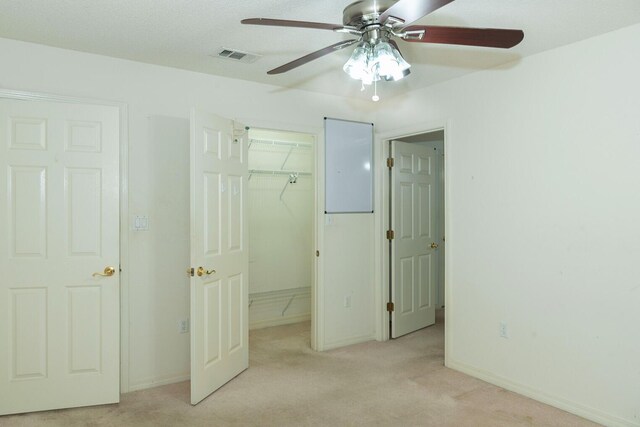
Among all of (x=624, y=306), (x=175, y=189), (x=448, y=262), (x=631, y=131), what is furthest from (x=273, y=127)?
(x=624, y=306)

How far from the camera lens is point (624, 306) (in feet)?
8.27

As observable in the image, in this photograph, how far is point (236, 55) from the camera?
300cm

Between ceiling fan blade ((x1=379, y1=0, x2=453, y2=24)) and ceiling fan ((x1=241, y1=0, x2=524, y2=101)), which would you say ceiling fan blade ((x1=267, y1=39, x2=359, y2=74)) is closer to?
ceiling fan ((x1=241, y1=0, x2=524, y2=101))

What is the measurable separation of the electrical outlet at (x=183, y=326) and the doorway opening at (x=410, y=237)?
2010 mm

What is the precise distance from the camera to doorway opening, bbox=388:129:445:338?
429 centimetres

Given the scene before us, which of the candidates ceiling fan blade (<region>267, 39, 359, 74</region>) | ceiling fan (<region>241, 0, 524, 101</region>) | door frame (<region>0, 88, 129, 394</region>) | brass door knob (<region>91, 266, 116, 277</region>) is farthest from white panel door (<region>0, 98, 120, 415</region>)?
ceiling fan (<region>241, 0, 524, 101</region>)

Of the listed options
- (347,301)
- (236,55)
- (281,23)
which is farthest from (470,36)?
(347,301)

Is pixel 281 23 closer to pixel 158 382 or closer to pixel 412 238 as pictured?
pixel 158 382

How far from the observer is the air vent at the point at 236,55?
115 inches

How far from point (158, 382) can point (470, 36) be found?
10.3ft

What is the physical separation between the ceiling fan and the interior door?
124cm

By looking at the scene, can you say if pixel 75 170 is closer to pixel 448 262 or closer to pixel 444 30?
pixel 444 30

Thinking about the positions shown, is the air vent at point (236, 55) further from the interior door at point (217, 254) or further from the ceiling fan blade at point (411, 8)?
the ceiling fan blade at point (411, 8)

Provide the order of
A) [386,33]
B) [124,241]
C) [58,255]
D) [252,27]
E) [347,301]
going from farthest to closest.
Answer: [347,301], [124,241], [58,255], [252,27], [386,33]
